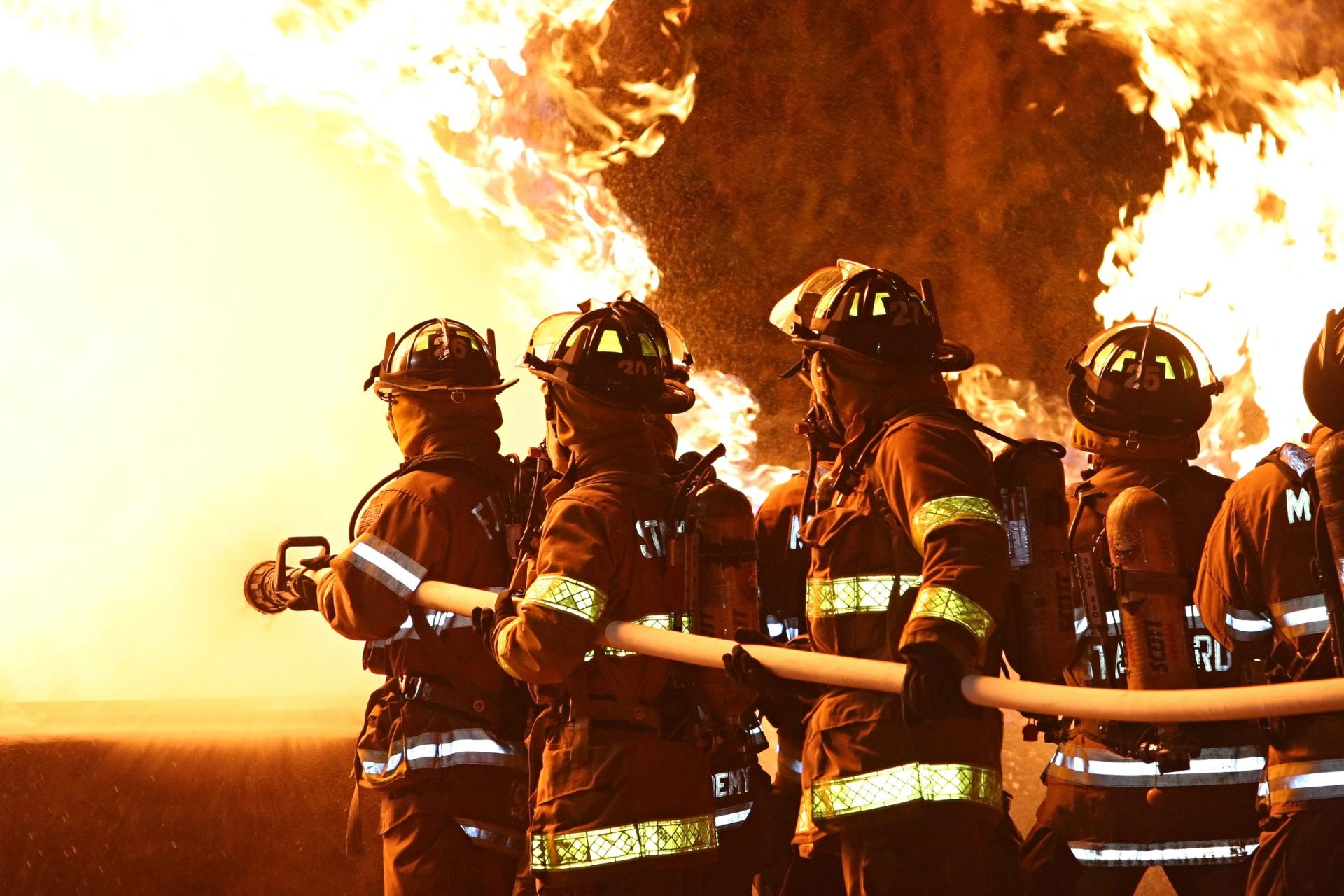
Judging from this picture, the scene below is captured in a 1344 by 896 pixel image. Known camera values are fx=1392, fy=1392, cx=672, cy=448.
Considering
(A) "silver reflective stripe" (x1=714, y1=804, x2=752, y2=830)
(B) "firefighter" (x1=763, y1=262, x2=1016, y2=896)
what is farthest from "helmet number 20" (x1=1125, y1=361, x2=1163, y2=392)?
(A) "silver reflective stripe" (x1=714, y1=804, x2=752, y2=830)

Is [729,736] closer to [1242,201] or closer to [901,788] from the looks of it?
[901,788]

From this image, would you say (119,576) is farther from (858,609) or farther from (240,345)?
(858,609)

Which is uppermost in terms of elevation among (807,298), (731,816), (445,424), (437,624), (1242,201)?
(1242,201)

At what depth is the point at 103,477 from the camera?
10328 millimetres

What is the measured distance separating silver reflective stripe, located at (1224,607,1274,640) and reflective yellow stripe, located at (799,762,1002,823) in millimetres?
1219

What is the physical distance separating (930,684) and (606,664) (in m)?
1.36

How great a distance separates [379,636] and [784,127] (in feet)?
29.3

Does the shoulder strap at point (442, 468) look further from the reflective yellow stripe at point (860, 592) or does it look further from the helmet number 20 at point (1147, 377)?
the helmet number 20 at point (1147, 377)

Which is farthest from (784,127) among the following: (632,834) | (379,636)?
(632,834)

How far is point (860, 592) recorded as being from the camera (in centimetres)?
432

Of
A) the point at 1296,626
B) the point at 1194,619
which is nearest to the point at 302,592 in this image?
the point at 1194,619

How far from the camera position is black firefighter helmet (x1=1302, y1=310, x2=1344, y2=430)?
14.3 feet

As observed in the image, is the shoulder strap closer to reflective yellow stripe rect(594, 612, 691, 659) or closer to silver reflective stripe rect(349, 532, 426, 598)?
silver reflective stripe rect(349, 532, 426, 598)

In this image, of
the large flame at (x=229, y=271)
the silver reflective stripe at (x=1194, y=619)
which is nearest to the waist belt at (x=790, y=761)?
the silver reflective stripe at (x=1194, y=619)
